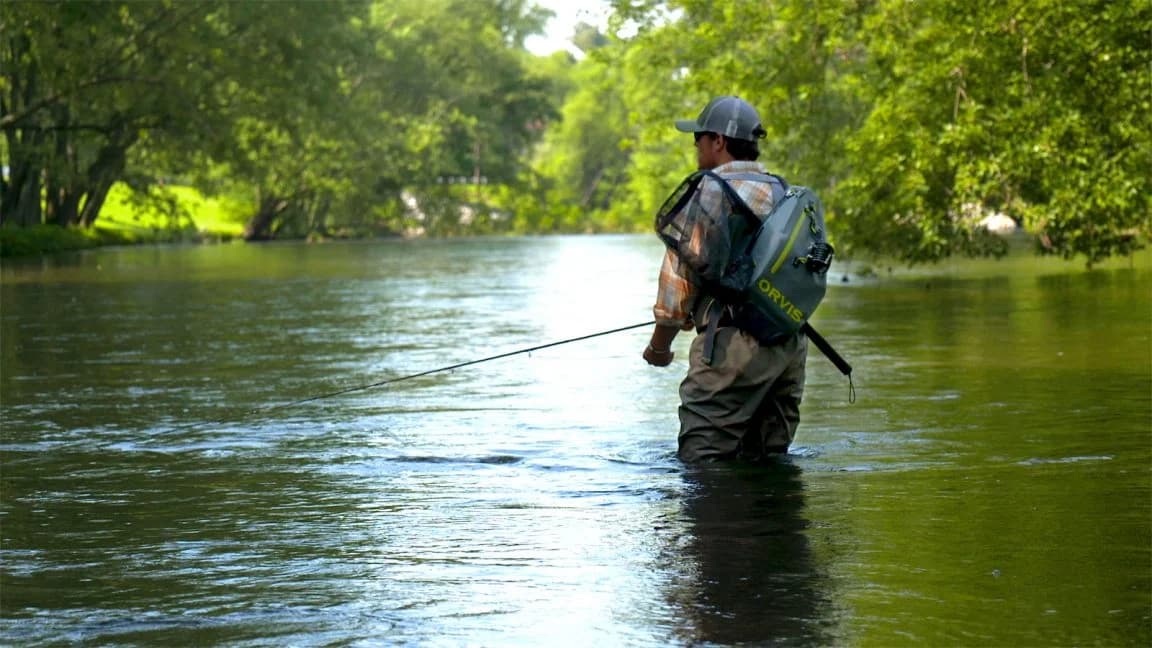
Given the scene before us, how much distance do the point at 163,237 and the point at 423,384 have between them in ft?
206

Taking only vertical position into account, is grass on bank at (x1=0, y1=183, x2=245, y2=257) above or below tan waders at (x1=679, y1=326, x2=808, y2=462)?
below

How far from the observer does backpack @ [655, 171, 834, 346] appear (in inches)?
304

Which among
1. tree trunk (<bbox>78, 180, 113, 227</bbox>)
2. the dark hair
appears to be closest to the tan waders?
the dark hair

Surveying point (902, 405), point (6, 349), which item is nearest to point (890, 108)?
point (6, 349)

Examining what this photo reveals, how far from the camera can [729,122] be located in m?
7.95

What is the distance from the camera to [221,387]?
511 inches

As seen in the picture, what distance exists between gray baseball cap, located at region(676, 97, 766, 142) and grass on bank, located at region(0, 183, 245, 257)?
38875mm

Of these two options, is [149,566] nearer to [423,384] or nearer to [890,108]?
[423,384]

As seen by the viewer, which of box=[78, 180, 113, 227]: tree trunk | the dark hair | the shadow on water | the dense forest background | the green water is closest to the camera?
the shadow on water

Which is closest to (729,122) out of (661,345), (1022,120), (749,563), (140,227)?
(661,345)

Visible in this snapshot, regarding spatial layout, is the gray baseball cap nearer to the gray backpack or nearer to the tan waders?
the gray backpack

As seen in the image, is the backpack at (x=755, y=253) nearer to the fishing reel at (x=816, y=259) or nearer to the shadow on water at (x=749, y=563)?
the fishing reel at (x=816, y=259)

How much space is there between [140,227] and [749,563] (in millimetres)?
72141

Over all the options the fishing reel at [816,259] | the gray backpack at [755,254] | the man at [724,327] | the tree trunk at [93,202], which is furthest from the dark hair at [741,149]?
the tree trunk at [93,202]
